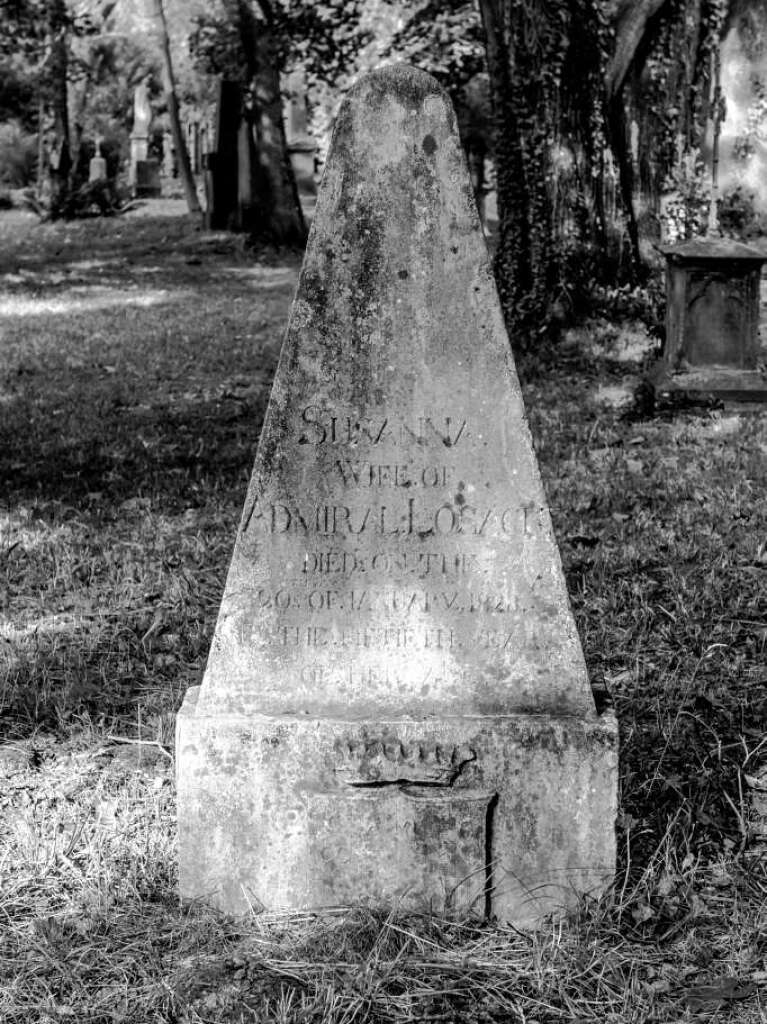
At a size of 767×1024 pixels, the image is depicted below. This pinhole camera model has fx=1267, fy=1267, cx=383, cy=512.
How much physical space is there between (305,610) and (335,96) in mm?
26005

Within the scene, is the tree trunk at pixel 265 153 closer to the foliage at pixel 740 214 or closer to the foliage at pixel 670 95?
the foliage at pixel 740 214

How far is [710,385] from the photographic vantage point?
943 centimetres

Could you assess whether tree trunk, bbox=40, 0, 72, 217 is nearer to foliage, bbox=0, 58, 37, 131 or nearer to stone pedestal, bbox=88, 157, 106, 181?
stone pedestal, bbox=88, 157, 106, 181

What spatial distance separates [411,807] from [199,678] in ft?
5.16

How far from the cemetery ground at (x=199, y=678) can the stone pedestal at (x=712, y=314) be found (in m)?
0.67

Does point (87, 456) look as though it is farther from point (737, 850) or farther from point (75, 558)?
point (737, 850)

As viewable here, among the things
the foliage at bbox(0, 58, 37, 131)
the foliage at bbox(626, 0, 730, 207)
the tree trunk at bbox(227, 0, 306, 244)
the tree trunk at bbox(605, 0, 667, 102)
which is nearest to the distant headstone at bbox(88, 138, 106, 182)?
the foliage at bbox(0, 58, 37, 131)

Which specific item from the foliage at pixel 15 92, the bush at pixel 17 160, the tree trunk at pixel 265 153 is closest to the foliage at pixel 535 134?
the tree trunk at pixel 265 153

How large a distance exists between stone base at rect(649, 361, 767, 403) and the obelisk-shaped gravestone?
647 cm

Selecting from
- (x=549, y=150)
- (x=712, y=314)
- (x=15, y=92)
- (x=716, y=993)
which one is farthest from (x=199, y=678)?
(x=15, y=92)

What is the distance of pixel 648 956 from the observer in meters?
2.95

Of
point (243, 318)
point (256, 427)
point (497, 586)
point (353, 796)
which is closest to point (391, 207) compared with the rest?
point (497, 586)

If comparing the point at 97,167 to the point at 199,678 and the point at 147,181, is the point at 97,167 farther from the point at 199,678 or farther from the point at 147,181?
the point at 199,678

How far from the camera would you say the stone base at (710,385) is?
931cm
